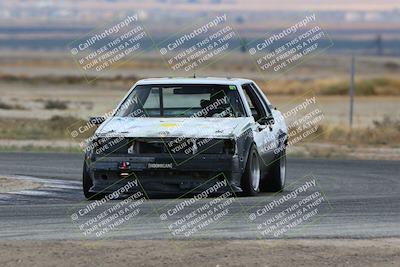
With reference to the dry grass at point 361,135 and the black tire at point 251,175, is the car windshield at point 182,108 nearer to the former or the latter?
the black tire at point 251,175

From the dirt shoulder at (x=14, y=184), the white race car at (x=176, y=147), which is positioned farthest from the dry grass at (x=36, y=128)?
the white race car at (x=176, y=147)

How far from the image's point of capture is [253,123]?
16172 millimetres

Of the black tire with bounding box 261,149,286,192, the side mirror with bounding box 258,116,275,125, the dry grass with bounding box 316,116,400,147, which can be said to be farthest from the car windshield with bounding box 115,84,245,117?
the dry grass with bounding box 316,116,400,147

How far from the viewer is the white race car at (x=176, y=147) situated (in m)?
15.0

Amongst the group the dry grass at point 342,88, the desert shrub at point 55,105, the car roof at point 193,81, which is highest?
the car roof at point 193,81

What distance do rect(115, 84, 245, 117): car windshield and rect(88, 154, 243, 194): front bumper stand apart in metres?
1.23

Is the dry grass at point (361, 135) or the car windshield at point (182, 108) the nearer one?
the car windshield at point (182, 108)

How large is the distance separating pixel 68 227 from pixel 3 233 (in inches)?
28.7

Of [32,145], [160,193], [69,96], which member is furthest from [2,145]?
[69,96]

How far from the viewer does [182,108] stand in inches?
649

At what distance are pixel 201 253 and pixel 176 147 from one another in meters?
4.48

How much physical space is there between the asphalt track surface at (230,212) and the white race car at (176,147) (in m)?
0.28

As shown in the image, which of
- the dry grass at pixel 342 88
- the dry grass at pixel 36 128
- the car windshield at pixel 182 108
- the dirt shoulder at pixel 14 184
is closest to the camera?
the car windshield at pixel 182 108

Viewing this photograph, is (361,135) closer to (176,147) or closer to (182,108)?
(182,108)
